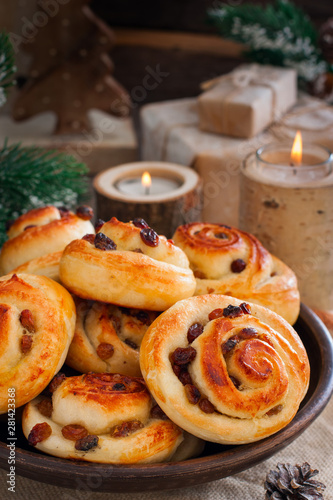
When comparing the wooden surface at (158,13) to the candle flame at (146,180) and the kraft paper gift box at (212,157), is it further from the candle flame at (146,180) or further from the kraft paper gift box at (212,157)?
the candle flame at (146,180)

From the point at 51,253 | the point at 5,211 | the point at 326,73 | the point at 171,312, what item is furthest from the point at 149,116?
the point at 171,312

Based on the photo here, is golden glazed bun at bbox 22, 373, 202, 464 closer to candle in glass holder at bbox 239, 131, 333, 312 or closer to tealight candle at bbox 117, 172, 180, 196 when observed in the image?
candle in glass holder at bbox 239, 131, 333, 312

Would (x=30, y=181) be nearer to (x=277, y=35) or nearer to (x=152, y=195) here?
(x=152, y=195)

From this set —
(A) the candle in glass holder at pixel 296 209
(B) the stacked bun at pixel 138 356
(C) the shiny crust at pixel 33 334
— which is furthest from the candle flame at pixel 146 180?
(C) the shiny crust at pixel 33 334

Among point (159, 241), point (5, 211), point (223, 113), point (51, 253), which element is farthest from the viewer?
point (223, 113)

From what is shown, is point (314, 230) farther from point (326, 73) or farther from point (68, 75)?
point (68, 75)

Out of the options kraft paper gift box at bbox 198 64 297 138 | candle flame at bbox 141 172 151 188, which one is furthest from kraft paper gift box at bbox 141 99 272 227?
candle flame at bbox 141 172 151 188

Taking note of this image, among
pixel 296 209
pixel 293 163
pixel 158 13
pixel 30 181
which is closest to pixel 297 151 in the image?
pixel 293 163
